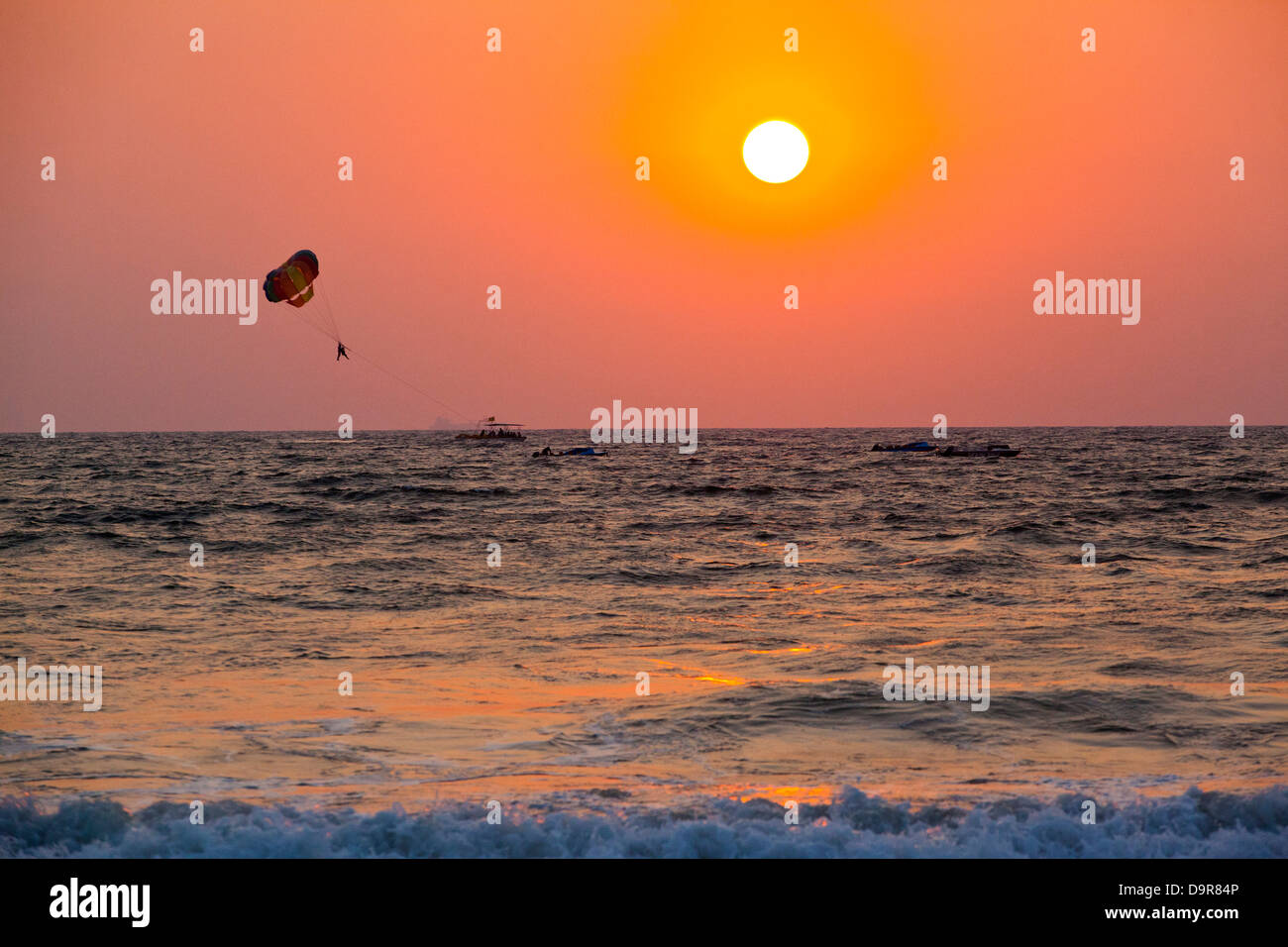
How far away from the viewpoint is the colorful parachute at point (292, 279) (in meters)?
48.2

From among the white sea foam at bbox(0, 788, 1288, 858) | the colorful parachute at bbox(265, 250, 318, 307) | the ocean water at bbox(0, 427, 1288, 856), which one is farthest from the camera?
the colorful parachute at bbox(265, 250, 318, 307)

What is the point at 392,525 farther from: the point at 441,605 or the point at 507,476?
the point at 507,476

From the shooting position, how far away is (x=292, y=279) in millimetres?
48469

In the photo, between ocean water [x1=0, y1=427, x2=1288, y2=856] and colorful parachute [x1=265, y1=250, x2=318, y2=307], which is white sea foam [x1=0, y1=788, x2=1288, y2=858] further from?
colorful parachute [x1=265, y1=250, x2=318, y2=307]

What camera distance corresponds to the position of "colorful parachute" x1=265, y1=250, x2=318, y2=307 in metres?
48.2

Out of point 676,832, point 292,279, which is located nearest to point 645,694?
point 676,832

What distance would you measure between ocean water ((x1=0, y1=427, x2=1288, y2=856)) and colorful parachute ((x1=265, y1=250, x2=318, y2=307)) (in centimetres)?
1459

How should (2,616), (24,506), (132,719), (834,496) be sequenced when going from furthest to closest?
(834,496)
(24,506)
(2,616)
(132,719)

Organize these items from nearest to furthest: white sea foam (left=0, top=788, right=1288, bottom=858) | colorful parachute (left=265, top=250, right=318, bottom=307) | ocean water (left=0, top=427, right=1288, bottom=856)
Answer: white sea foam (left=0, top=788, right=1288, bottom=858) < ocean water (left=0, top=427, right=1288, bottom=856) < colorful parachute (left=265, top=250, right=318, bottom=307)

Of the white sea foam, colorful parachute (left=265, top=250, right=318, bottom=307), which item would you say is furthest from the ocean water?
colorful parachute (left=265, top=250, right=318, bottom=307)

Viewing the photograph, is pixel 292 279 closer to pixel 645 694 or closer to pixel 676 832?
pixel 645 694
